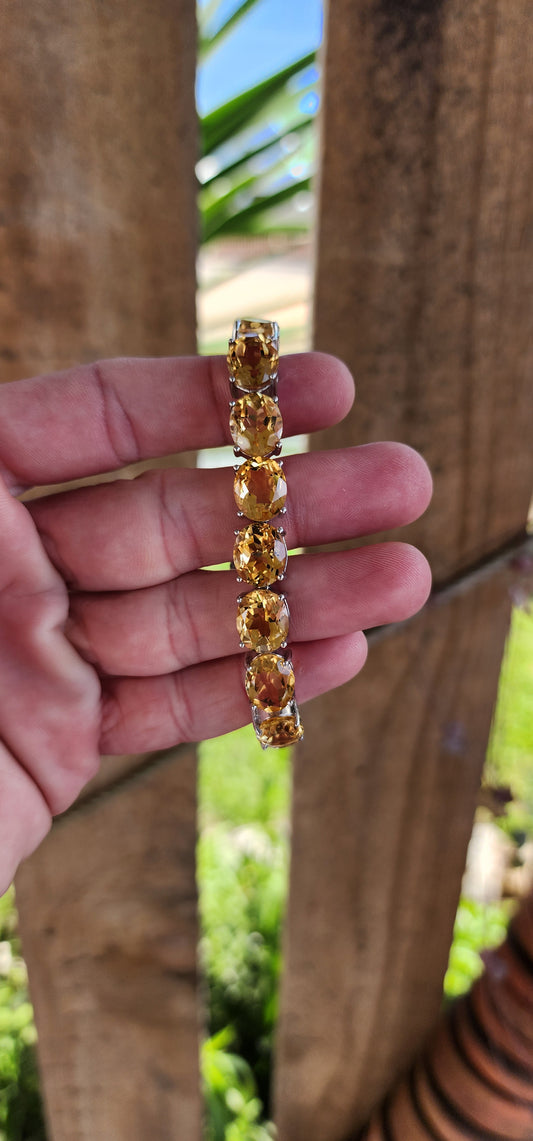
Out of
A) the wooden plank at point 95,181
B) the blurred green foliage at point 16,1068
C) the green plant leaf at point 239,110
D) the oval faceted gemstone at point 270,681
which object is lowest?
the blurred green foliage at point 16,1068

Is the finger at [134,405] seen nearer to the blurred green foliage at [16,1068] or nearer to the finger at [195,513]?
the finger at [195,513]

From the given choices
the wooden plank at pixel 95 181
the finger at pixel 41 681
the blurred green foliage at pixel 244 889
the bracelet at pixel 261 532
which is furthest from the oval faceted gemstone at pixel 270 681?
the blurred green foliage at pixel 244 889

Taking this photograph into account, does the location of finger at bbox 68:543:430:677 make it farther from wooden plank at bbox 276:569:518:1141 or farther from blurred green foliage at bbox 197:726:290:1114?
blurred green foliage at bbox 197:726:290:1114

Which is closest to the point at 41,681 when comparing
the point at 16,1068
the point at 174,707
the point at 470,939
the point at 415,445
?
the point at 174,707

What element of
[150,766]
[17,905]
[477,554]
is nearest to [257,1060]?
[17,905]

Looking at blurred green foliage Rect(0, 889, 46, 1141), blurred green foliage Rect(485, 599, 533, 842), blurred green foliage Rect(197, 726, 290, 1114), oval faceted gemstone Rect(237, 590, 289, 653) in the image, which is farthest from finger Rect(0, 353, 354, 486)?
blurred green foliage Rect(0, 889, 46, 1141)
